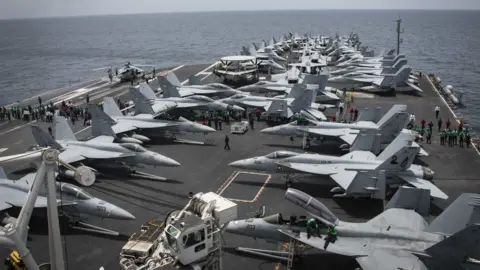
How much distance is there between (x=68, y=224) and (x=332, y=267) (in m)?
16.9

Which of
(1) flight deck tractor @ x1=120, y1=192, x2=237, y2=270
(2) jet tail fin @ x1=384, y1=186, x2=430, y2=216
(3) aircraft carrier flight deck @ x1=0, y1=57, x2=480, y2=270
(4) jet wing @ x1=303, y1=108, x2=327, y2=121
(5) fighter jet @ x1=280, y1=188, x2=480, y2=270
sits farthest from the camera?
(4) jet wing @ x1=303, y1=108, x2=327, y2=121

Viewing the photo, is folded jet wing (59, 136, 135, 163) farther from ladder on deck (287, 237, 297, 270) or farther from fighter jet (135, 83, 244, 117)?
ladder on deck (287, 237, 297, 270)

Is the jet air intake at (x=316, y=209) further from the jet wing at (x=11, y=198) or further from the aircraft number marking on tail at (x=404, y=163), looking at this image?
the jet wing at (x=11, y=198)

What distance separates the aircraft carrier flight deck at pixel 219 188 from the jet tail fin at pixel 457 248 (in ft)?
14.8

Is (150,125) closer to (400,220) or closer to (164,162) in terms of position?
(164,162)

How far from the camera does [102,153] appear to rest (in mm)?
35344

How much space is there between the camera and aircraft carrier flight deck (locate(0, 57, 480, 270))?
2347 centimetres

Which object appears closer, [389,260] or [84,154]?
[389,260]

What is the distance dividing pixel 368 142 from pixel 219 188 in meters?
13.7

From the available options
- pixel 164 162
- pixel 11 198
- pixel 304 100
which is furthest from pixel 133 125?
pixel 304 100

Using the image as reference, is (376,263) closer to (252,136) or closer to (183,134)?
(252,136)

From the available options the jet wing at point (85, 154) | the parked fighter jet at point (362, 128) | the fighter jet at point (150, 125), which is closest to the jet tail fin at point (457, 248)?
the parked fighter jet at point (362, 128)

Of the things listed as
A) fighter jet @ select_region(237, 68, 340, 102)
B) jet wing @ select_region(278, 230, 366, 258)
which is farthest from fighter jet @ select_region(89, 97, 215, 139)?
jet wing @ select_region(278, 230, 366, 258)

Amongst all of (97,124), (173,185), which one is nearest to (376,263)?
(173,185)
